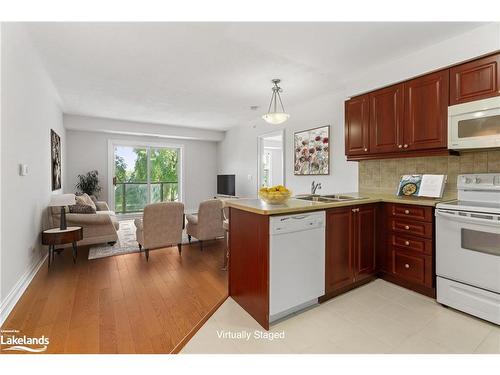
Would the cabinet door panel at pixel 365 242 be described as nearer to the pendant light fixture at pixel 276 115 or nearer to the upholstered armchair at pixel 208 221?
the pendant light fixture at pixel 276 115

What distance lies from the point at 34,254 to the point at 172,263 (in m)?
1.61

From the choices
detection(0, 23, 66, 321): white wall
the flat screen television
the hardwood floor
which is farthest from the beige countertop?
the flat screen television

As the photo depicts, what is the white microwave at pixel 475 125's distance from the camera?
2072 millimetres

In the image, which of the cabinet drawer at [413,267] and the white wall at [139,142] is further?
the white wall at [139,142]

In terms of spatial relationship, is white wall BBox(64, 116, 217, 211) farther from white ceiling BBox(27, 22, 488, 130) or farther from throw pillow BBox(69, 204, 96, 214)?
throw pillow BBox(69, 204, 96, 214)

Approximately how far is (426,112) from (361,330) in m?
2.20

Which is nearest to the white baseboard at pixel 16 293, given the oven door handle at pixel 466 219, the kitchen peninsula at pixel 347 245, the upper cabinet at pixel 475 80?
the kitchen peninsula at pixel 347 245

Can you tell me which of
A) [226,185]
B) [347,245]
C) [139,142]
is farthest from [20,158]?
[226,185]

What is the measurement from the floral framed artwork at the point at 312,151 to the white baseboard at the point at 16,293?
414 cm

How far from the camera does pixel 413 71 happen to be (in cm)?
259

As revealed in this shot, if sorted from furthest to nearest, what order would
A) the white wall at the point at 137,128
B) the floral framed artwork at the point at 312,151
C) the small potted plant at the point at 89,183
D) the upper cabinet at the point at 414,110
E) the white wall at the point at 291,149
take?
the small potted plant at the point at 89,183 → the white wall at the point at 137,128 → the floral framed artwork at the point at 312,151 → the white wall at the point at 291,149 → the upper cabinet at the point at 414,110

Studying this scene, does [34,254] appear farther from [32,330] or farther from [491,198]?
[491,198]
